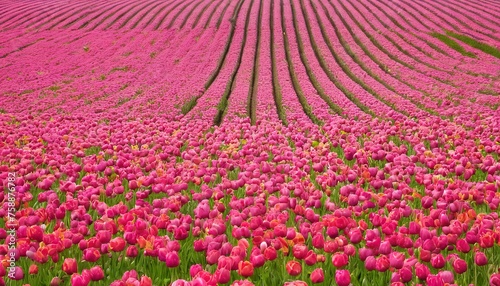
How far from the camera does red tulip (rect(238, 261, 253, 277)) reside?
9.98 ft

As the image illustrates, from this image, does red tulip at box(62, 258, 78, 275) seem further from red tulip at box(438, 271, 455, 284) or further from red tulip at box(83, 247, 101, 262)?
red tulip at box(438, 271, 455, 284)

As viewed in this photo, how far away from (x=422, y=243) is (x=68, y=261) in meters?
2.79

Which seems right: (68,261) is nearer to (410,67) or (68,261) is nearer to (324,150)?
(324,150)

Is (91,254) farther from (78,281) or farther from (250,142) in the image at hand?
(250,142)

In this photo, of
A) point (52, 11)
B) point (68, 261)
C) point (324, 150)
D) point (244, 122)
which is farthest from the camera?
point (52, 11)

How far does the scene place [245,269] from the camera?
3.05 meters

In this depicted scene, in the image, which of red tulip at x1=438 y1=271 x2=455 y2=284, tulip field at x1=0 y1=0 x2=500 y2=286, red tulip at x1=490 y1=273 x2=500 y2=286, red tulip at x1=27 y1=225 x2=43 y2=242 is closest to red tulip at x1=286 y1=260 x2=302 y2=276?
tulip field at x1=0 y1=0 x2=500 y2=286

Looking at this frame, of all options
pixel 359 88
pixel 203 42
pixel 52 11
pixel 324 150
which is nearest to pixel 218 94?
pixel 359 88

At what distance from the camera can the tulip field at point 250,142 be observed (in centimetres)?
361

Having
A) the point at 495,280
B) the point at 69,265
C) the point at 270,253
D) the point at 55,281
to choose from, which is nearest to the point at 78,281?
the point at 69,265

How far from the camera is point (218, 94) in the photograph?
860 inches

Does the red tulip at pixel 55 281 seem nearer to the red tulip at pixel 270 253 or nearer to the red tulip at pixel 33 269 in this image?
the red tulip at pixel 33 269

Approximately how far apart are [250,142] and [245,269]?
5876mm

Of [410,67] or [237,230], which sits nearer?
[237,230]
